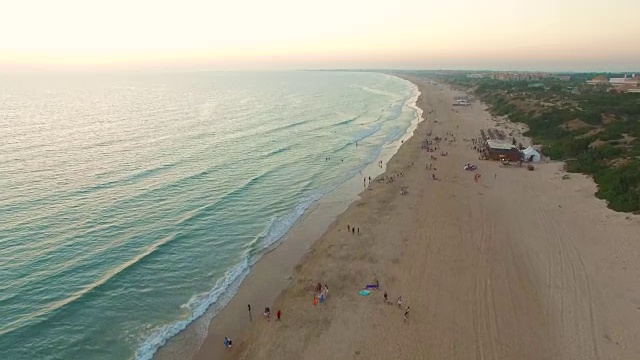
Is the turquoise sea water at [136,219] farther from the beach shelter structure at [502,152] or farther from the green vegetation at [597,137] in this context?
the green vegetation at [597,137]

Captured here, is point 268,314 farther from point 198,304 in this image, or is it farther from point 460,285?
point 460,285

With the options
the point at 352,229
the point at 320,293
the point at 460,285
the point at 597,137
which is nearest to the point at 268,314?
the point at 320,293

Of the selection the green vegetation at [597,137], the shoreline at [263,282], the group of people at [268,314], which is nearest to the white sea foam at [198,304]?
the shoreline at [263,282]

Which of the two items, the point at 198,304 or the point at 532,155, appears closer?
the point at 198,304

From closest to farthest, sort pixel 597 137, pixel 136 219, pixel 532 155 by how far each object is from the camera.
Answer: pixel 136 219 < pixel 532 155 < pixel 597 137

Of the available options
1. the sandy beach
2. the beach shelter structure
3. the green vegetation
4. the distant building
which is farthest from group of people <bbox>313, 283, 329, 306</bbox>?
the distant building
